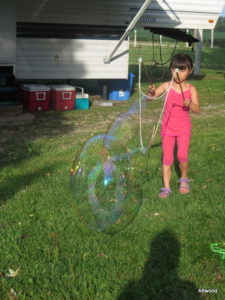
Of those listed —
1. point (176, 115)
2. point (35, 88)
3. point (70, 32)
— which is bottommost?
point (35, 88)

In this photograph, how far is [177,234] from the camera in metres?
4.28

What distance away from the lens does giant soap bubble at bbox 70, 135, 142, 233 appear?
14.5 feet

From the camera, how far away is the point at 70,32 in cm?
1188

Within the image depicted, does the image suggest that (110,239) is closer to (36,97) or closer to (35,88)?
(36,97)

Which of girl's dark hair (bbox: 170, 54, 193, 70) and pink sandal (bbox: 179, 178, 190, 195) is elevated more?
girl's dark hair (bbox: 170, 54, 193, 70)

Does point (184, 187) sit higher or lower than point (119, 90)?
lower

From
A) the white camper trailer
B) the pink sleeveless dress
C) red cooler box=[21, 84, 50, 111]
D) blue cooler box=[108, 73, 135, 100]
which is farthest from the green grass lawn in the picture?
blue cooler box=[108, 73, 135, 100]

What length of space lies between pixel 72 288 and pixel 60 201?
1.70m

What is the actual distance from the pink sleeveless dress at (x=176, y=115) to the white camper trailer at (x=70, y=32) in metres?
6.46

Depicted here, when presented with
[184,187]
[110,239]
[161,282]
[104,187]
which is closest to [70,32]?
[104,187]

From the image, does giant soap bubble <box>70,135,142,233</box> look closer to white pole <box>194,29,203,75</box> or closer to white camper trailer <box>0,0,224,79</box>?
white camper trailer <box>0,0,224,79</box>

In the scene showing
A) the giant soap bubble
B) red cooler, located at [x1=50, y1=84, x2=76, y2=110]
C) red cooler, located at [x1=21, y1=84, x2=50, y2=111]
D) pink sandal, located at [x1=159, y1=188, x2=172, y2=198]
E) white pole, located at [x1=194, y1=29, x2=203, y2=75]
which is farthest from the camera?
white pole, located at [x1=194, y1=29, x2=203, y2=75]

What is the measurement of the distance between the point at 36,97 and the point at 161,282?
26.1 feet

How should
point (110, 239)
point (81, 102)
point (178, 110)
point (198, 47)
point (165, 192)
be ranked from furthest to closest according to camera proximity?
point (198, 47), point (81, 102), point (165, 192), point (178, 110), point (110, 239)
